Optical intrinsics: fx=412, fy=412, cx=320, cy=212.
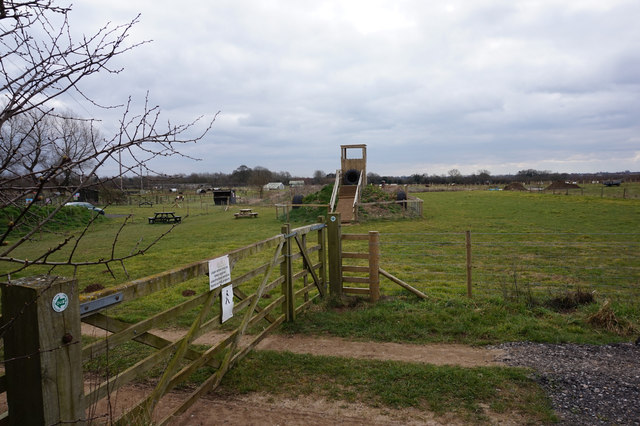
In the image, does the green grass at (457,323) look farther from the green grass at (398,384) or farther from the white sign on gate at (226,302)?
the white sign on gate at (226,302)

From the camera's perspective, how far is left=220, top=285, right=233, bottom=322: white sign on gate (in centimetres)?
439

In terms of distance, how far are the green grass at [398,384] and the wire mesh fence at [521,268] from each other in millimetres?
3058

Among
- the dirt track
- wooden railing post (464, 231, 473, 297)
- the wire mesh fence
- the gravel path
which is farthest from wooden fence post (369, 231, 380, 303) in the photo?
the gravel path

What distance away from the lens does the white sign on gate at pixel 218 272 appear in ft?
13.8

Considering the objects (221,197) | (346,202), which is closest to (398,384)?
(346,202)

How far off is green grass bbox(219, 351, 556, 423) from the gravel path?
0.21 metres

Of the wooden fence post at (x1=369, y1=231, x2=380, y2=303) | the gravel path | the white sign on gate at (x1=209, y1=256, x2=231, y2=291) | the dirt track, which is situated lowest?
the dirt track

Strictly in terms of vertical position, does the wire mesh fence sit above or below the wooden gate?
below

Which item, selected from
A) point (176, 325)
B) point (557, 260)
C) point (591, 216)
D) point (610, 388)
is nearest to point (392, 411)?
point (610, 388)

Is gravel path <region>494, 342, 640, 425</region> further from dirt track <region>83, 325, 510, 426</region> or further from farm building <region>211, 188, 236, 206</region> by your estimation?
farm building <region>211, 188, 236, 206</region>

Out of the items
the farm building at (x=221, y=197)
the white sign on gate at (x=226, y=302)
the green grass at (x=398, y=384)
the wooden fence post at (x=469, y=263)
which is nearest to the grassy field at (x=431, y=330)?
the green grass at (x=398, y=384)

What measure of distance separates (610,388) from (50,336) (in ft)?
16.5

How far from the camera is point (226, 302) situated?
446 centimetres

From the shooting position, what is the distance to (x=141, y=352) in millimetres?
5520
